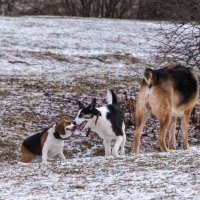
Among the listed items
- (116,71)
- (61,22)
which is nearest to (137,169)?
(116,71)

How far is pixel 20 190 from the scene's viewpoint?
25.3 feet

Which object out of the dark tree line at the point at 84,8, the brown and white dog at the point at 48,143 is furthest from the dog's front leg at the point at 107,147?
the dark tree line at the point at 84,8

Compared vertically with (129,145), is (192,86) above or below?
above

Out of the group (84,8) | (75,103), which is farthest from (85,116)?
(84,8)

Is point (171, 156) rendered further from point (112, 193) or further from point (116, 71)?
point (116, 71)

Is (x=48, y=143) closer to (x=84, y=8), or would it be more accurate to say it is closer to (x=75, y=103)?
(x=75, y=103)

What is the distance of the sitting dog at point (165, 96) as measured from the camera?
10758 mm

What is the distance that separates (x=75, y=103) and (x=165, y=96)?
20.3 ft

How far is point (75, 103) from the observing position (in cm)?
1678

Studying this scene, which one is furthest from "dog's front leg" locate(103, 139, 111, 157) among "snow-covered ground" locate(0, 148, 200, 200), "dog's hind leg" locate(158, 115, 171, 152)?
"snow-covered ground" locate(0, 148, 200, 200)

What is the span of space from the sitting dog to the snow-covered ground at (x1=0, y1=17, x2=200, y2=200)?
0.63 metres

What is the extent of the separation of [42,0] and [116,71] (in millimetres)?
21835

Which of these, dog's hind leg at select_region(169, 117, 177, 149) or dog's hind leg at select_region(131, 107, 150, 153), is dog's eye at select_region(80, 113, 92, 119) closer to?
dog's hind leg at select_region(131, 107, 150, 153)

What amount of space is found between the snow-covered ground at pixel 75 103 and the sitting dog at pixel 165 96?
24.6 inches
